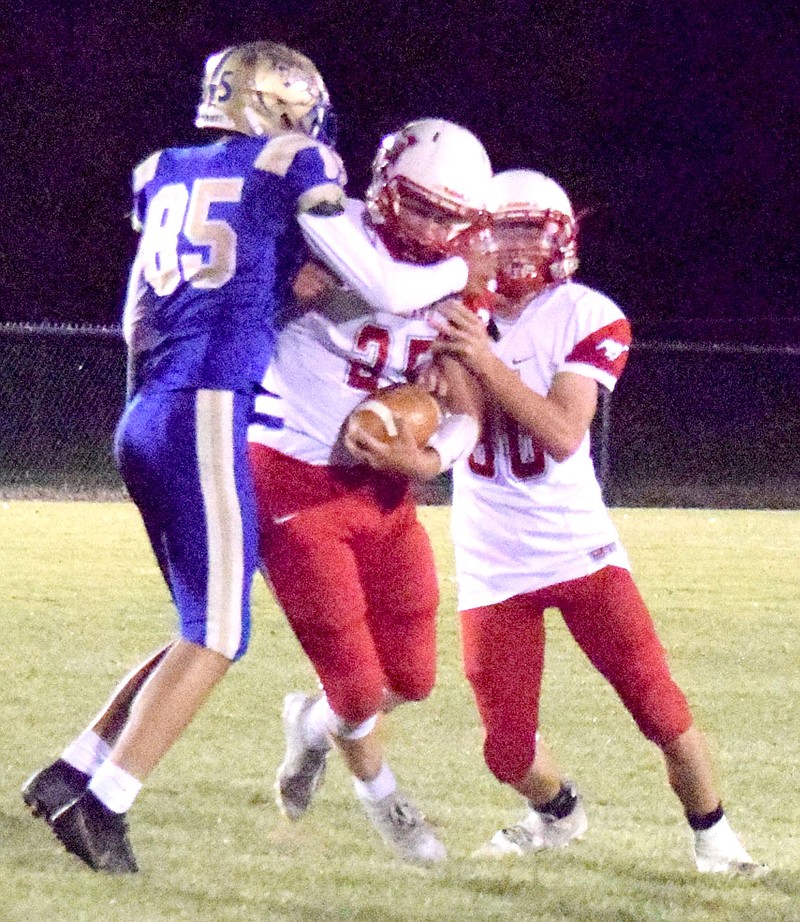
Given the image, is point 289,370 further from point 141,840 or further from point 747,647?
point 747,647

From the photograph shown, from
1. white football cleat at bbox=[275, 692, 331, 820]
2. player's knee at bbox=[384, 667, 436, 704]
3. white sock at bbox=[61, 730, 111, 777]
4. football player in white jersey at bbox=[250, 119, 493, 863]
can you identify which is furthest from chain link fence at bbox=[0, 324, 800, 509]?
white sock at bbox=[61, 730, 111, 777]

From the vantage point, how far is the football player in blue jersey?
345 centimetres

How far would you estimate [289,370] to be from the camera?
3.85m

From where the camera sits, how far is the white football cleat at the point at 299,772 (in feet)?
13.2

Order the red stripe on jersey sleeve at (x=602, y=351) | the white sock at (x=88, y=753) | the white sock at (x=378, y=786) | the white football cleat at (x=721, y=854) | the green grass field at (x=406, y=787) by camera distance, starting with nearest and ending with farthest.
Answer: the green grass field at (x=406, y=787), the white sock at (x=88, y=753), the white football cleat at (x=721, y=854), the red stripe on jersey sleeve at (x=602, y=351), the white sock at (x=378, y=786)

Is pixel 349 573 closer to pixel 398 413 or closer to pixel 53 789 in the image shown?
pixel 398 413

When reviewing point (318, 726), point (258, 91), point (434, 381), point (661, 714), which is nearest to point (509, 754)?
point (661, 714)

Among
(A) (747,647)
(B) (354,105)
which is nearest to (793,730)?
(A) (747,647)

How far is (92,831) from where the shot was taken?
11.3ft

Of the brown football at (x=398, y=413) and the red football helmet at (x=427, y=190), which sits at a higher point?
the red football helmet at (x=427, y=190)

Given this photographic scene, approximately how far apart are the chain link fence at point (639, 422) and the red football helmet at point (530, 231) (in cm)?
1157

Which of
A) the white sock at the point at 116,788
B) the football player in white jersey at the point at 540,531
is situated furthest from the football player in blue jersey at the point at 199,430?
the football player in white jersey at the point at 540,531

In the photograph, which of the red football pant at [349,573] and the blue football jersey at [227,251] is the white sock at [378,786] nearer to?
the red football pant at [349,573]

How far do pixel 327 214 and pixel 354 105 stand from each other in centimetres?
2629
